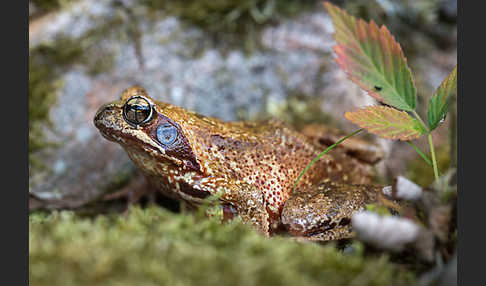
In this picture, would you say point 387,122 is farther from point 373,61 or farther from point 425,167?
point 425,167

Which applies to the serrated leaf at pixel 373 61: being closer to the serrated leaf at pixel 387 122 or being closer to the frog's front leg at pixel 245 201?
the serrated leaf at pixel 387 122


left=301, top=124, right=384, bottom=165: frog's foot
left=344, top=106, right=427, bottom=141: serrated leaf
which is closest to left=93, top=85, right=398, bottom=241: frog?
left=301, top=124, right=384, bottom=165: frog's foot

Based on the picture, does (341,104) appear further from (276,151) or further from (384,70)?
(384,70)

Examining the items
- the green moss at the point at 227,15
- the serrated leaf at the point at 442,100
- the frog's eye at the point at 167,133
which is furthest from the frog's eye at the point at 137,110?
the green moss at the point at 227,15

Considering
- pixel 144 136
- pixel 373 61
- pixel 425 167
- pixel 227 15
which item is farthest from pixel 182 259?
pixel 425 167

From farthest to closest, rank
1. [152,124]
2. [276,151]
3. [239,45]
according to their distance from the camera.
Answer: [239,45], [276,151], [152,124]

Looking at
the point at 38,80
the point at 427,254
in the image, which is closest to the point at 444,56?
the point at 427,254
